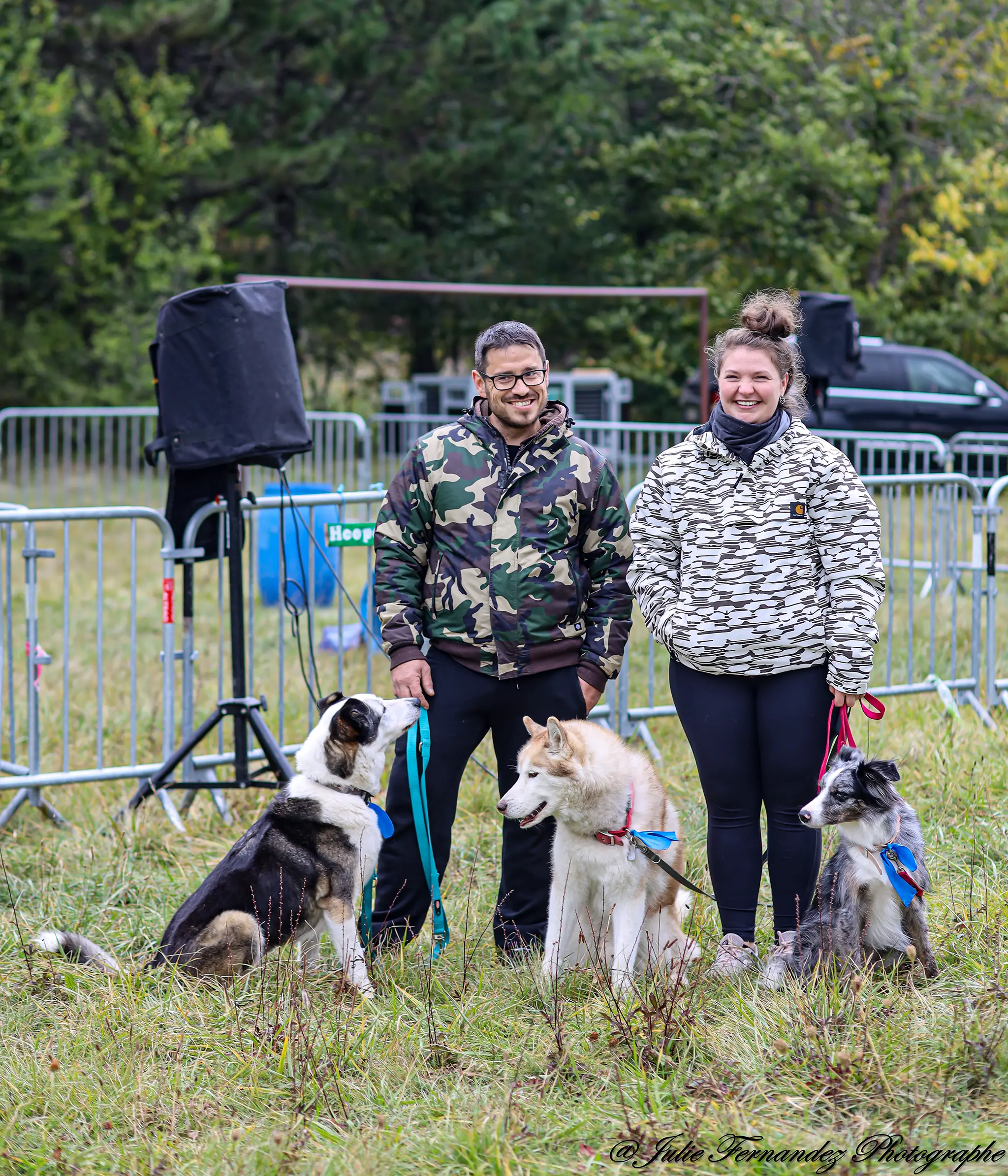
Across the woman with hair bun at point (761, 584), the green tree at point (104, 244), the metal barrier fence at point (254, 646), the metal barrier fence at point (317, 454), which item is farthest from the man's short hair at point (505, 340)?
the green tree at point (104, 244)

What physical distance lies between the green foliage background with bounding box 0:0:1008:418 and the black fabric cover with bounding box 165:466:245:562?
44.8 feet

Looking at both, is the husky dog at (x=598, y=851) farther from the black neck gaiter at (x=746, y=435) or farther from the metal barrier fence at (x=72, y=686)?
the metal barrier fence at (x=72, y=686)

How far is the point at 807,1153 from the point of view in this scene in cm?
273

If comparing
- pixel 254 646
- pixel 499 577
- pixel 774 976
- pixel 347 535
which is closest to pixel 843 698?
pixel 774 976

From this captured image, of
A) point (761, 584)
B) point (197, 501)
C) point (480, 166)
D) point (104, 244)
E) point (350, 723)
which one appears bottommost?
point (350, 723)

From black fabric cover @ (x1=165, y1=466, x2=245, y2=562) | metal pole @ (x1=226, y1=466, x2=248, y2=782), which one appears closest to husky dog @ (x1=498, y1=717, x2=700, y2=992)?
metal pole @ (x1=226, y1=466, x2=248, y2=782)

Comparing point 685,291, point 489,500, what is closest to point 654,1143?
point 489,500

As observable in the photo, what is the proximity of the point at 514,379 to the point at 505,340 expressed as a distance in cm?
12

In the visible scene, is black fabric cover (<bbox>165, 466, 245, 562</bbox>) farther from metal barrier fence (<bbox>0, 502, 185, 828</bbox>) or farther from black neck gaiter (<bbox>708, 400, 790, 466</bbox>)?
black neck gaiter (<bbox>708, 400, 790, 466</bbox>)

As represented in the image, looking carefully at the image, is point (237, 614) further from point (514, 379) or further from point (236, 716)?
point (514, 379)

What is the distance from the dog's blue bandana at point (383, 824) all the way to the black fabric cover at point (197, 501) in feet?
6.24

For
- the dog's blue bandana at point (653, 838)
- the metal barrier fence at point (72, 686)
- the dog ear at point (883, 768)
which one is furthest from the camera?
the metal barrier fence at point (72, 686)

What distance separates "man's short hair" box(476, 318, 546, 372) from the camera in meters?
3.84

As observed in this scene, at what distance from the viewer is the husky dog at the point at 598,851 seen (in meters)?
3.74
